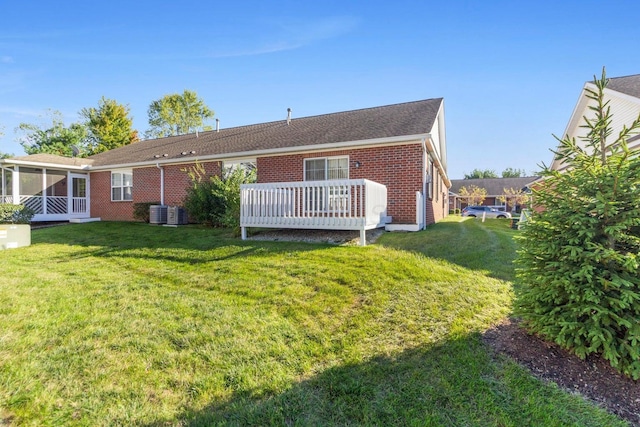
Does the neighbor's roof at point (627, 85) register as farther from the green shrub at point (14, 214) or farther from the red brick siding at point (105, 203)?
the green shrub at point (14, 214)

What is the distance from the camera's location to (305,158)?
428 inches

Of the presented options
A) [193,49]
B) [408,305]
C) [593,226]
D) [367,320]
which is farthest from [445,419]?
[193,49]

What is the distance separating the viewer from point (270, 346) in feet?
11.0

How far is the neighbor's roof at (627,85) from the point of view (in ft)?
36.0

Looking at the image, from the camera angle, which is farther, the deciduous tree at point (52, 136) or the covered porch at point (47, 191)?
the deciduous tree at point (52, 136)

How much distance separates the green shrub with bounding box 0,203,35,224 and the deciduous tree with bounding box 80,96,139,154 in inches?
901

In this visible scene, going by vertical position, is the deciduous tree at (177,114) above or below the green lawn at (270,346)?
above

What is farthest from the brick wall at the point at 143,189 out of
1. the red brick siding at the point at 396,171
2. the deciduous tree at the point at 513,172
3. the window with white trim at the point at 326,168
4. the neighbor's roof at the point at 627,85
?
the deciduous tree at the point at 513,172

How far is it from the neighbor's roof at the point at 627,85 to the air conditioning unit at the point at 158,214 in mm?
17864

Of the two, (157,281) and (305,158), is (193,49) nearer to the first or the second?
(305,158)

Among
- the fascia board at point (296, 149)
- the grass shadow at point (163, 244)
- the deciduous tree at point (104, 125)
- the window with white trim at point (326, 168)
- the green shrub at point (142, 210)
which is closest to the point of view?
the grass shadow at point (163, 244)

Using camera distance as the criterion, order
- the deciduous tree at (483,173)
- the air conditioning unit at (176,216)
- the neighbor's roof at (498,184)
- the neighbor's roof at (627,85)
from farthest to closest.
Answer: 1. the deciduous tree at (483,173)
2. the neighbor's roof at (498,184)
3. the air conditioning unit at (176,216)
4. the neighbor's roof at (627,85)

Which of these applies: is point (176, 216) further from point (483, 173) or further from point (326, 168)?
point (483, 173)

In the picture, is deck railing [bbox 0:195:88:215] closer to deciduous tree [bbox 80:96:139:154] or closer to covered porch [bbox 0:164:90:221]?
covered porch [bbox 0:164:90:221]
